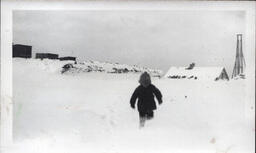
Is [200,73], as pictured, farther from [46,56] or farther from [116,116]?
[46,56]

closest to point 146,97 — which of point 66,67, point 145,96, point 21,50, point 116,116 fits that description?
point 145,96

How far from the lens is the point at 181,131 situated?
1535 mm

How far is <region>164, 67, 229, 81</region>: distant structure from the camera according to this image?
5.02 feet

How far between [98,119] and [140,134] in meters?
0.18

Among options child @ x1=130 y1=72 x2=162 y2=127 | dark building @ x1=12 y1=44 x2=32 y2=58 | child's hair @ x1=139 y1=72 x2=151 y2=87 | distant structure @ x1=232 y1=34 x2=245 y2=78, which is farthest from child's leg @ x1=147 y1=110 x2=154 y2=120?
dark building @ x1=12 y1=44 x2=32 y2=58

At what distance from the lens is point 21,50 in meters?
1.55

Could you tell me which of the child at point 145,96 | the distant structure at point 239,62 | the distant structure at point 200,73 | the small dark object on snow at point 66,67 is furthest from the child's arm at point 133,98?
the distant structure at point 239,62

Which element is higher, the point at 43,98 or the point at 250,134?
the point at 43,98

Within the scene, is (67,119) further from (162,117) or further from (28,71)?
(162,117)

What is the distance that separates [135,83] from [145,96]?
68 millimetres

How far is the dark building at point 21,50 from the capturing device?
1547mm

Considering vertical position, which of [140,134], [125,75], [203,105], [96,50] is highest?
[96,50]

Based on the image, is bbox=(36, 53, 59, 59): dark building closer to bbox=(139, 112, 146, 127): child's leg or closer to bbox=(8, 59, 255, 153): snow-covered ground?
bbox=(8, 59, 255, 153): snow-covered ground

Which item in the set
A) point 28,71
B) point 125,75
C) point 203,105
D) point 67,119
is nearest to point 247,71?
point 203,105
